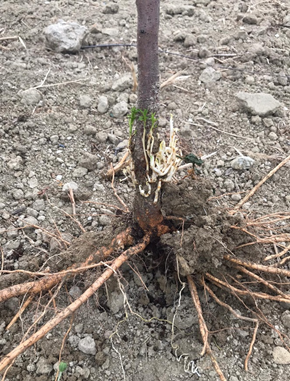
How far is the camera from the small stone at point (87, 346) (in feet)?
4.44

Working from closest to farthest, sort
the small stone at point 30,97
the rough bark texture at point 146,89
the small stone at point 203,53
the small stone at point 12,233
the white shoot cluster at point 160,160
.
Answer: the rough bark texture at point 146,89 → the white shoot cluster at point 160,160 → the small stone at point 12,233 → the small stone at point 30,97 → the small stone at point 203,53

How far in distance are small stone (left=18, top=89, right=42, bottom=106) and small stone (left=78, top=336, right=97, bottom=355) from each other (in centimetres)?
142

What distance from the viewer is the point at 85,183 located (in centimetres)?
189

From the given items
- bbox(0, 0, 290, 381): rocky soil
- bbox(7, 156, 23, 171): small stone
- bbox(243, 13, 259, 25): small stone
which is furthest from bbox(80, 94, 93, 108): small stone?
bbox(243, 13, 259, 25): small stone

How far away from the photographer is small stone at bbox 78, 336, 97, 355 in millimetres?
1353

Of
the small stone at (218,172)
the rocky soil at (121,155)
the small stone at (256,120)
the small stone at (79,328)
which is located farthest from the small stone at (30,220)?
the small stone at (256,120)

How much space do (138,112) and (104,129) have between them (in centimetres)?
94

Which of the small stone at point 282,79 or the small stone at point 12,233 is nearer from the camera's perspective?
the small stone at point 12,233

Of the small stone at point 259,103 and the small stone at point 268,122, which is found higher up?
the small stone at point 259,103

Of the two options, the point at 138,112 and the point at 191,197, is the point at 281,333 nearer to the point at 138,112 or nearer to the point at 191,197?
the point at 191,197

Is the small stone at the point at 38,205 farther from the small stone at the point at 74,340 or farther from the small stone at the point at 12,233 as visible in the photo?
the small stone at the point at 74,340

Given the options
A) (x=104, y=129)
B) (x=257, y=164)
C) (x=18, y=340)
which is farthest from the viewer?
(x=104, y=129)

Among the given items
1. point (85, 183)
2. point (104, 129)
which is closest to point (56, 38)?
point (104, 129)

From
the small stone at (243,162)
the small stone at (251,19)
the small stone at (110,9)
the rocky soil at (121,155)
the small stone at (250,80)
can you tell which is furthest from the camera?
the small stone at (110,9)
